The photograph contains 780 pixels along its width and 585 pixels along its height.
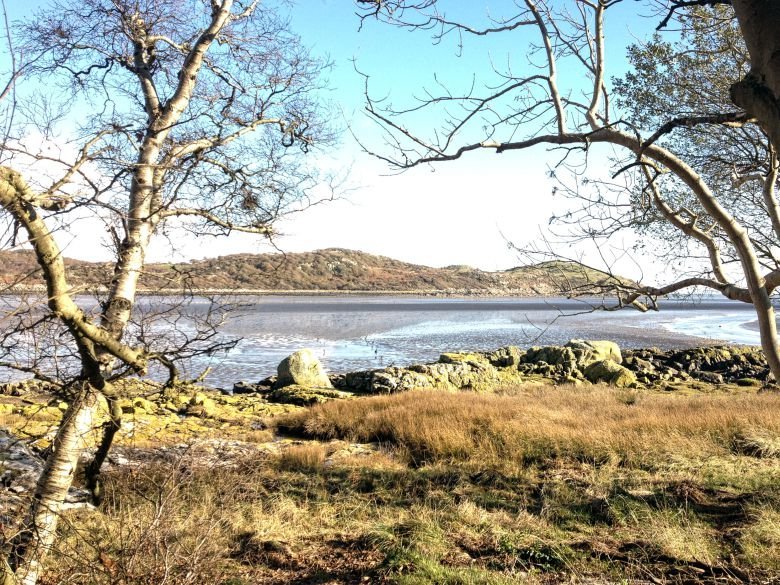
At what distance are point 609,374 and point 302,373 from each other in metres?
12.1

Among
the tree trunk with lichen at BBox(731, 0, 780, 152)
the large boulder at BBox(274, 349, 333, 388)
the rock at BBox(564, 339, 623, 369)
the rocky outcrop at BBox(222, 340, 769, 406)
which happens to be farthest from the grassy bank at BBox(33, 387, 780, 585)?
the rock at BBox(564, 339, 623, 369)

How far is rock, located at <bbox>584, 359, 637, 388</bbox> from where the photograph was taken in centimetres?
2272

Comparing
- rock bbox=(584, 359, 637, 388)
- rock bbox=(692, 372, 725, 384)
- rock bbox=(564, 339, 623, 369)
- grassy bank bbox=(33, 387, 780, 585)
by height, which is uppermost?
grassy bank bbox=(33, 387, 780, 585)

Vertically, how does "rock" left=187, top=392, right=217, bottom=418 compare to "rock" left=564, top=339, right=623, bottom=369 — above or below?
below

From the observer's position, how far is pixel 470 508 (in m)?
6.70

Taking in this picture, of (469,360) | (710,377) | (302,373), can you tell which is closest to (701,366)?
A: (710,377)

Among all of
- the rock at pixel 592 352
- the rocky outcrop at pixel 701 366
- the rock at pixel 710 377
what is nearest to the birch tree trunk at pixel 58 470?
the rocky outcrop at pixel 701 366

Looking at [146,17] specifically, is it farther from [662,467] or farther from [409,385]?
[409,385]

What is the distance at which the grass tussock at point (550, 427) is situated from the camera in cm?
939

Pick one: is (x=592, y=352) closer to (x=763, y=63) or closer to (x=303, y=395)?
(x=303, y=395)

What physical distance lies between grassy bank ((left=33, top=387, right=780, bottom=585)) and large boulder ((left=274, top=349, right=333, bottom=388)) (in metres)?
9.43

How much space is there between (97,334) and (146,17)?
3.21 m

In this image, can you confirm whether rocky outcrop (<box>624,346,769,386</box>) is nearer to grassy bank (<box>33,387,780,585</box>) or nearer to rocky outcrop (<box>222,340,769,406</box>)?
rocky outcrop (<box>222,340,769,406</box>)

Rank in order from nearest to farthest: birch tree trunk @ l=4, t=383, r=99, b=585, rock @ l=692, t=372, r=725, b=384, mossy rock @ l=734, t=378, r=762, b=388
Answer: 1. birch tree trunk @ l=4, t=383, r=99, b=585
2. mossy rock @ l=734, t=378, r=762, b=388
3. rock @ l=692, t=372, r=725, b=384
